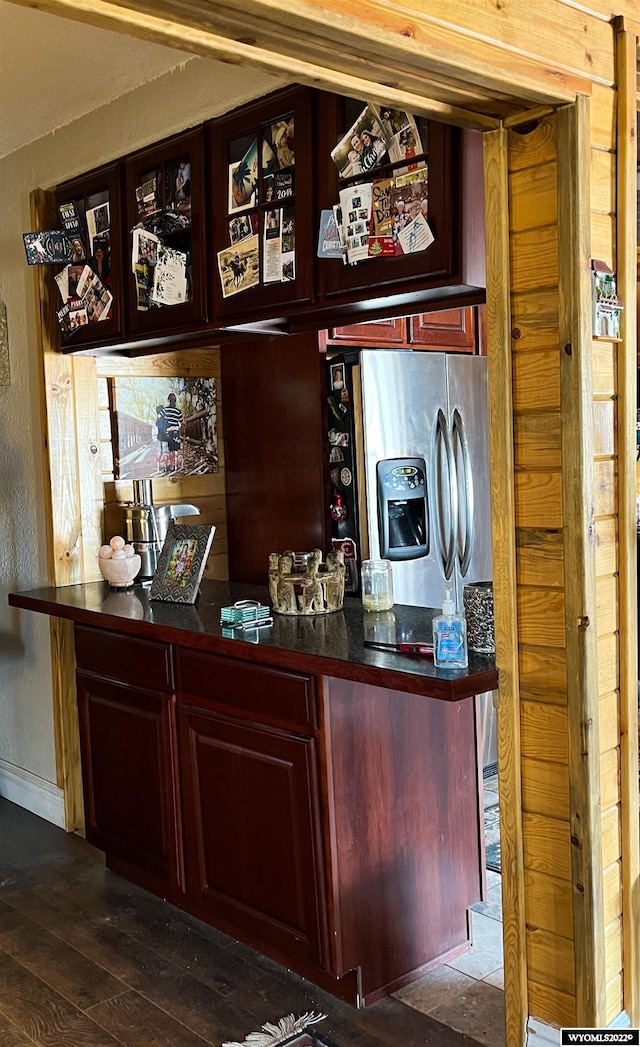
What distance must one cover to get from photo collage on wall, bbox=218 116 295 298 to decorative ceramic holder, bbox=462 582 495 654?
0.98 m

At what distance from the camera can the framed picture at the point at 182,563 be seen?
3.14 m

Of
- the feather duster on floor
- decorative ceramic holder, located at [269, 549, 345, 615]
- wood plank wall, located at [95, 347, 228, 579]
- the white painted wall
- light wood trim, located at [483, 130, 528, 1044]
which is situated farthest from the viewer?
wood plank wall, located at [95, 347, 228, 579]

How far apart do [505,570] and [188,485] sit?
2117mm

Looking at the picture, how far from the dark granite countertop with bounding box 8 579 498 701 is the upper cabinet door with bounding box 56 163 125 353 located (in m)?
0.89

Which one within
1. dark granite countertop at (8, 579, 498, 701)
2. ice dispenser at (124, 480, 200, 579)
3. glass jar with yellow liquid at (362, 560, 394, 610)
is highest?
ice dispenser at (124, 480, 200, 579)

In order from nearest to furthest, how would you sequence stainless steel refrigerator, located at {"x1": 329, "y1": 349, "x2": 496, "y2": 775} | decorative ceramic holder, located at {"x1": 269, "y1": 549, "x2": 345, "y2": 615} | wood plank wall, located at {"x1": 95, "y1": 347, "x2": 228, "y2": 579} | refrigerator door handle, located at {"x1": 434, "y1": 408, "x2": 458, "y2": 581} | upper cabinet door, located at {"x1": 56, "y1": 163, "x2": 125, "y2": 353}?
1. decorative ceramic holder, located at {"x1": 269, "y1": 549, "x2": 345, "y2": 615}
2. upper cabinet door, located at {"x1": 56, "y1": 163, "x2": 125, "y2": 353}
3. stainless steel refrigerator, located at {"x1": 329, "y1": 349, "x2": 496, "y2": 775}
4. refrigerator door handle, located at {"x1": 434, "y1": 408, "x2": 458, "y2": 581}
5. wood plank wall, located at {"x1": 95, "y1": 347, "x2": 228, "y2": 579}

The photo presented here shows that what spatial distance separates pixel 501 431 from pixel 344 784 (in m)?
0.98

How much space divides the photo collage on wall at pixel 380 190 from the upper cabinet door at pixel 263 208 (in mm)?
132

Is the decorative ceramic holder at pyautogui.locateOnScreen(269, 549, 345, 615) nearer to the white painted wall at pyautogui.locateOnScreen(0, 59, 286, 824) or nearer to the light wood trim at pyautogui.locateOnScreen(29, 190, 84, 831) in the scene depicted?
the light wood trim at pyautogui.locateOnScreen(29, 190, 84, 831)

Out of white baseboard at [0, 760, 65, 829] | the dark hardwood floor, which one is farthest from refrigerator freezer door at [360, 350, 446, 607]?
white baseboard at [0, 760, 65, 829]

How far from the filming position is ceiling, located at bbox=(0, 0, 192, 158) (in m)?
2.70

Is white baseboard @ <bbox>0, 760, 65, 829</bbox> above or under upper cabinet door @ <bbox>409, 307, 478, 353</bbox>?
under

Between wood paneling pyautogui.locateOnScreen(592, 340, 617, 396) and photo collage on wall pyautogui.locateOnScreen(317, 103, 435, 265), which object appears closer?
wood paneling pyautogui.locateOnScreen(592, 340, 617, 396)

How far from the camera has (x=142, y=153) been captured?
314 centimetres
